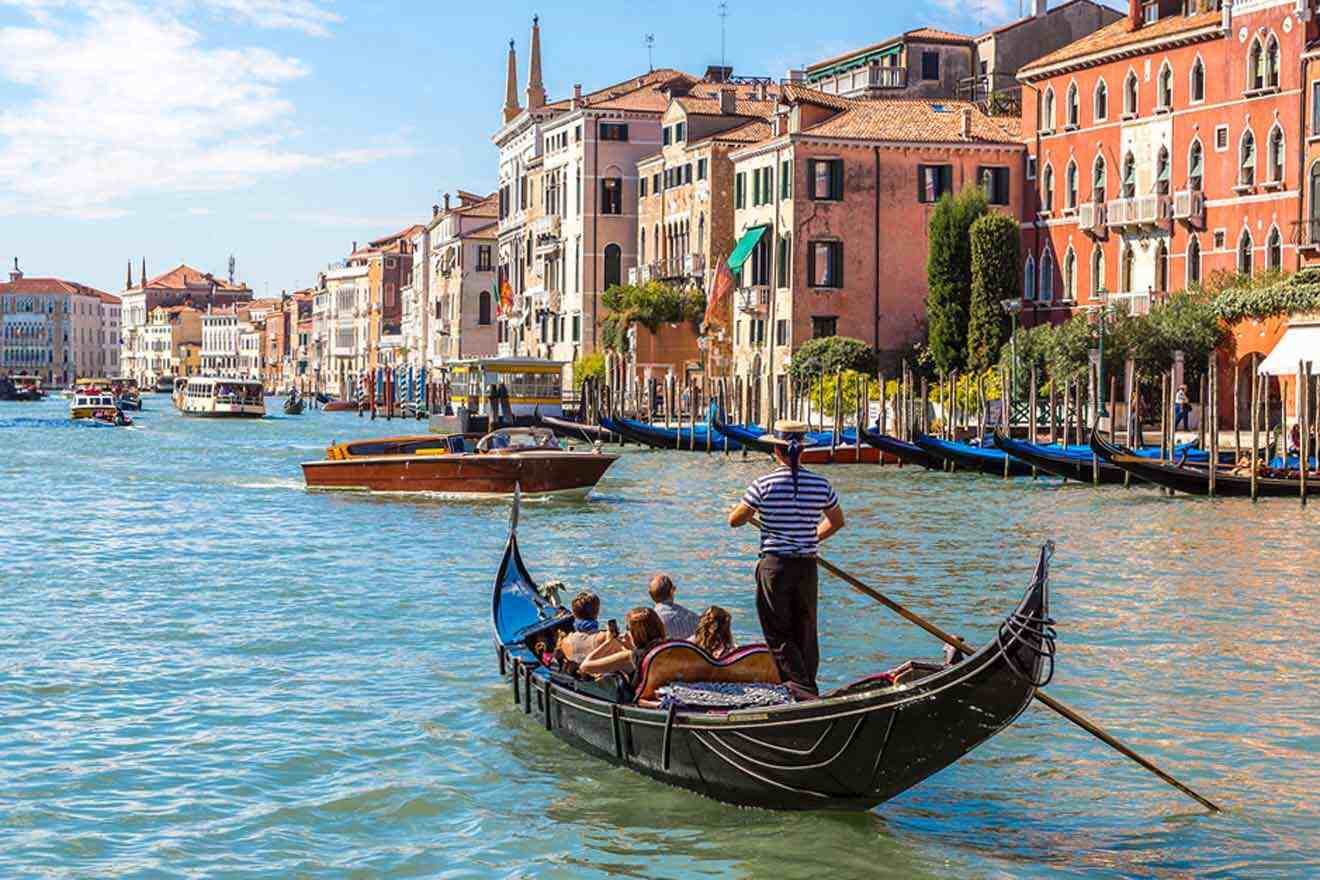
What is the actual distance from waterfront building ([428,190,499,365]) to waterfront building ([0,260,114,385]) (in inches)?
2929

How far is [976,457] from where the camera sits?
2512 cm

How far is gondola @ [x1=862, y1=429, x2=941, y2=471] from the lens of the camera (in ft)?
84.2

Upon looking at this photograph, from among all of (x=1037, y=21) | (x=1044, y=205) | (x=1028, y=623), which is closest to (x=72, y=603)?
(x=1028, y=623)

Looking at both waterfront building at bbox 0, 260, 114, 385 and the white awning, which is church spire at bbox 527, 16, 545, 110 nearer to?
the white awning

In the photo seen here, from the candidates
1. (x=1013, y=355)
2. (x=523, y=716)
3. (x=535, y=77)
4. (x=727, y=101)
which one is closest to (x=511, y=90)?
(x=535, y=77)

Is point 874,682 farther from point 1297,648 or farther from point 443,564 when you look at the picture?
point 443,564

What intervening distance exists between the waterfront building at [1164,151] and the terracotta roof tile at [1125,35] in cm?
3

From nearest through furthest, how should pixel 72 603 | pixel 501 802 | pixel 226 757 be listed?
pixel 501 802 → pixel 226 757 → pixel 72 603

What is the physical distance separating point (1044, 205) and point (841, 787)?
28.8 metres

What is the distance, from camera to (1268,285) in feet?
88.3

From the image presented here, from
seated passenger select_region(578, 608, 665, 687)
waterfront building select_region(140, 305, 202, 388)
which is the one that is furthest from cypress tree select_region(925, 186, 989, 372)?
waterfront building select_region(140, 305, 202, 388)

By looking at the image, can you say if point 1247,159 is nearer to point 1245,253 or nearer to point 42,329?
point 1245,253

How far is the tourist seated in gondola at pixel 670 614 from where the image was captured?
798 centimetres

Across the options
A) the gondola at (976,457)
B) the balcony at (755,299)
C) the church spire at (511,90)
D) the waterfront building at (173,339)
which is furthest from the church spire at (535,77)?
the waterfront building at (173,339)
